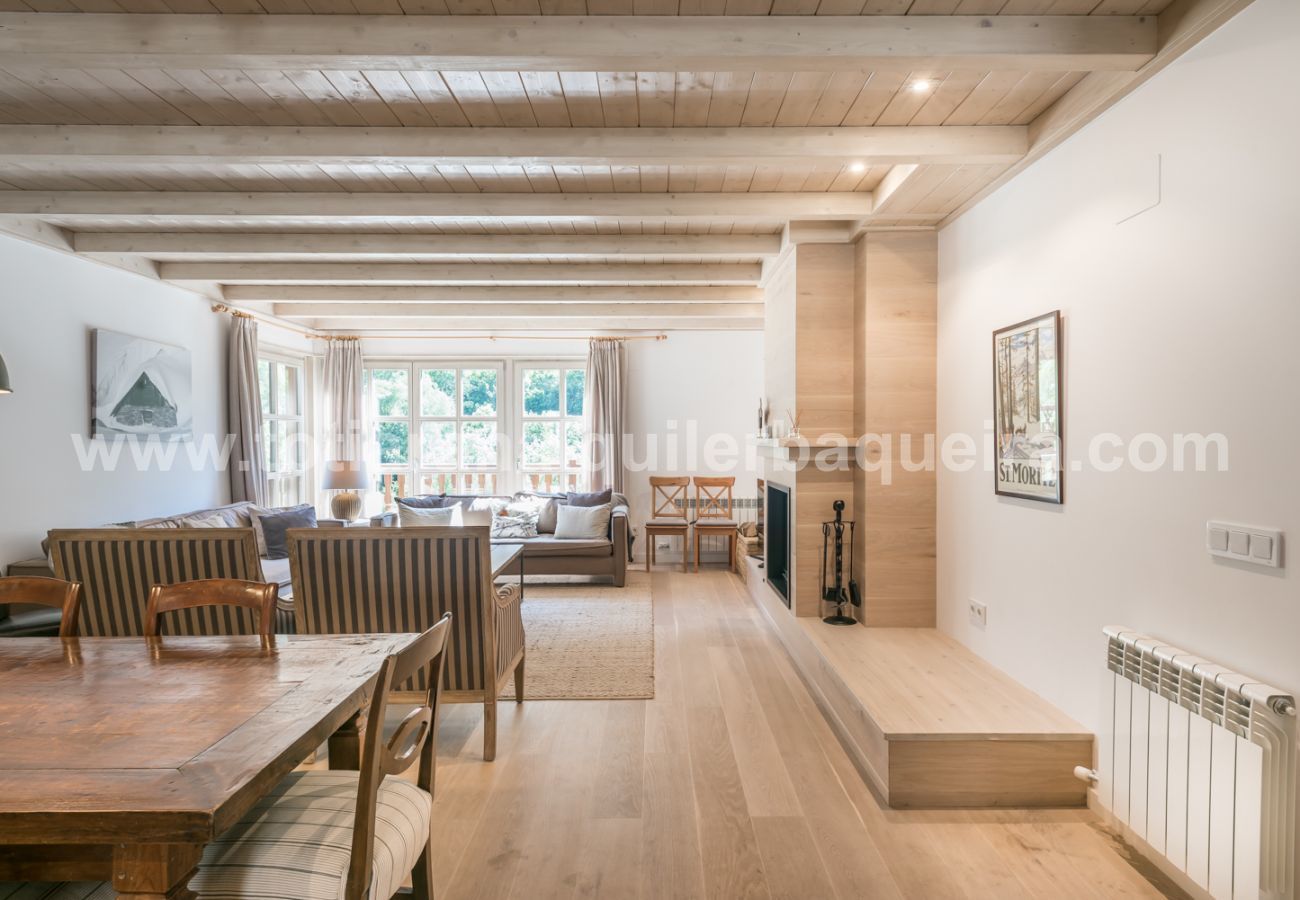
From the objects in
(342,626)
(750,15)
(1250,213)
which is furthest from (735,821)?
(750,15)

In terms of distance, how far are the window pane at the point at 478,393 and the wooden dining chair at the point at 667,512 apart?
197 cm

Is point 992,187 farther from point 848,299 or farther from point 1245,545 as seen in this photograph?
point 1245,545

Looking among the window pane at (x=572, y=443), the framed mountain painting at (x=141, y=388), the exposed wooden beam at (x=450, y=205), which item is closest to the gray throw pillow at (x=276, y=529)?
the framed mountain painting at (x=141, y=388)

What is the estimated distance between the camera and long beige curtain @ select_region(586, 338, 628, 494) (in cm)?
718

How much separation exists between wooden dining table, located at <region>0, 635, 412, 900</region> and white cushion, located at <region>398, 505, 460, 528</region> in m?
4.20

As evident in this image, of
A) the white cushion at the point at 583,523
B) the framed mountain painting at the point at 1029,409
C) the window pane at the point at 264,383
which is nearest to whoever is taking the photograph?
the framed mountain painting at the point at 1029,409

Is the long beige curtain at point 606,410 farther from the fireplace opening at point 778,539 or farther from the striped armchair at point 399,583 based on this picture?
the striped armchair at point 399,583

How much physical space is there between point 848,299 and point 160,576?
3691mm

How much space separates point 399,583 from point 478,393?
4986 millimetres

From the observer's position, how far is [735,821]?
2.39 metres

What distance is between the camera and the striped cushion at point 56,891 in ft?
4.37

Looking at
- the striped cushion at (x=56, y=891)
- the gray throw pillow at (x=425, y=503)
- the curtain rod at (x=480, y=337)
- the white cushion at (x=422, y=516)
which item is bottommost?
the striped cushion at (x=56, y=891)

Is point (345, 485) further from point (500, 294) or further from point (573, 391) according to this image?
point (573, 391)

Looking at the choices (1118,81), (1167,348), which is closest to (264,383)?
(1118,81)
